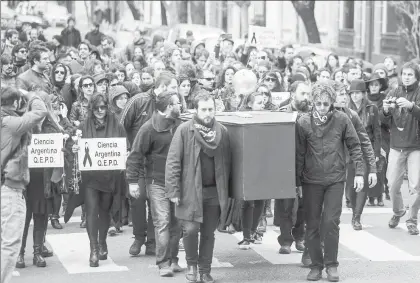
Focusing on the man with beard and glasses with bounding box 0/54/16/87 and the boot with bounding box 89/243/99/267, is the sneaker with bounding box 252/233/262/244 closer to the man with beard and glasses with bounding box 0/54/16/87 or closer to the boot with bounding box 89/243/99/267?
the boot with bounding box 89/243/99/267

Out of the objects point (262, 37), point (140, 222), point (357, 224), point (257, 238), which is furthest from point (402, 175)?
point (262, 37)

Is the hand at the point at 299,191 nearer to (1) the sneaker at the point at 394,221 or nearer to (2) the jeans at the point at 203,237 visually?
(2) the jeans at the point at 203,237

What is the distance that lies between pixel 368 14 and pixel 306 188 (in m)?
18.5

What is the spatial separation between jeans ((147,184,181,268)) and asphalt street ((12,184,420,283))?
0.68ft

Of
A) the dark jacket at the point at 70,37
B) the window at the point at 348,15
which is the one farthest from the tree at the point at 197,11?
the dark jacket at the point at 70,37

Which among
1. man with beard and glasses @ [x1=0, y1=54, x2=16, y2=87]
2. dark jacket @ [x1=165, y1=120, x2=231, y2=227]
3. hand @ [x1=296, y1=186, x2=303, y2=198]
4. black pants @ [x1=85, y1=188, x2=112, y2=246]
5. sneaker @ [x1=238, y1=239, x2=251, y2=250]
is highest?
man with beard and glasses @ [x1=0, y1=54, x2=16, y2=87]

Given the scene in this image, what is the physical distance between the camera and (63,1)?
79.3 metres

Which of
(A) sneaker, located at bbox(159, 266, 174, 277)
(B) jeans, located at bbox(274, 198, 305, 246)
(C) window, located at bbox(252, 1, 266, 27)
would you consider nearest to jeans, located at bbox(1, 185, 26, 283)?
(A) sneaker, located at bbox(159, 266, 174, 277)

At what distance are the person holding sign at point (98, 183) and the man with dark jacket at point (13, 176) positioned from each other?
2.01 meters

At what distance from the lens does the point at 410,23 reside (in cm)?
3619

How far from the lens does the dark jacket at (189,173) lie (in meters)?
10.6

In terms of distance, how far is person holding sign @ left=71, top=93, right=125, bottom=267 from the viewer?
461 inches

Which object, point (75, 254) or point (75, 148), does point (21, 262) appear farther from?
point (75, 148)

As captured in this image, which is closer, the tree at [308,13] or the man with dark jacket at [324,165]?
the man with dark jacket at [324,165]
